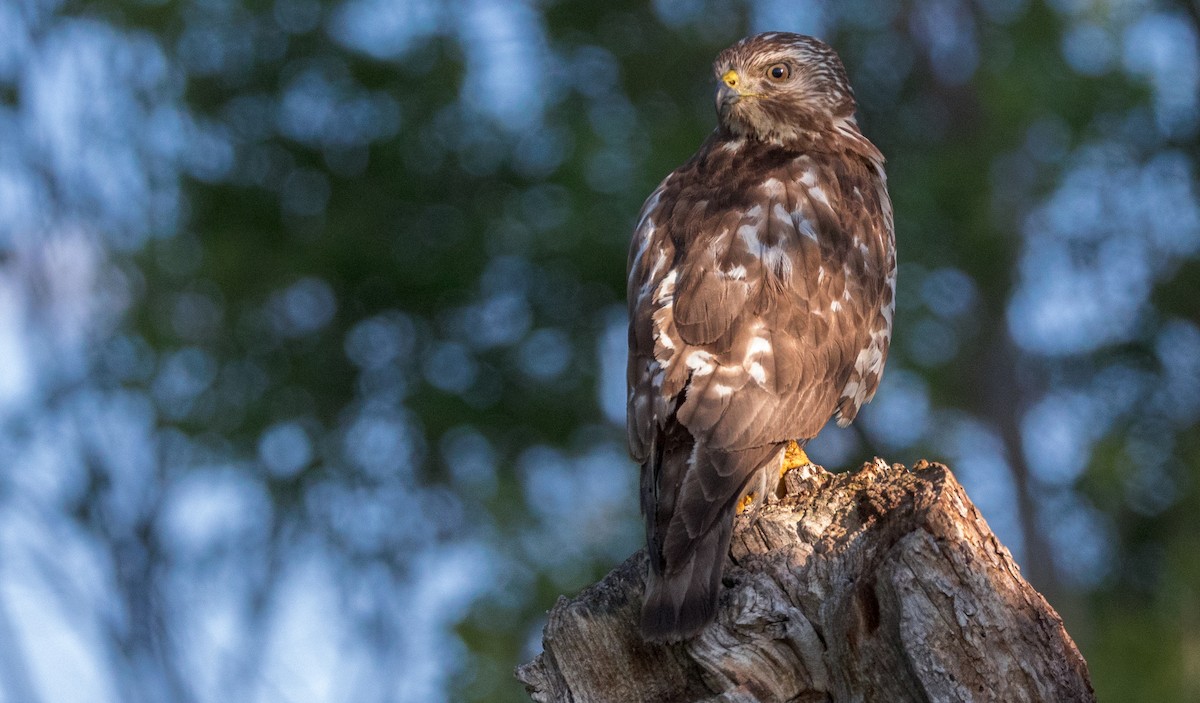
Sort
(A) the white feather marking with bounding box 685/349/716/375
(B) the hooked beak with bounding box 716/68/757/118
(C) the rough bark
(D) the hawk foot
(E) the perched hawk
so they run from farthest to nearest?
(B) the hooked beak with bounding box 716/68/757/118 < (D) the hawk foot < (A) the white feather marking with bounding box 685/349/716/375 < (E) the perched hawk < (C) the rough bark

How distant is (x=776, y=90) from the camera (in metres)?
5.22

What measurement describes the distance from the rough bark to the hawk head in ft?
5.18

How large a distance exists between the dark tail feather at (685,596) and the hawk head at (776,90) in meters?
1.90

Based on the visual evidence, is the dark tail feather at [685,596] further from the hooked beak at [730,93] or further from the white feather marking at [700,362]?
the hooked beak at [730,93]

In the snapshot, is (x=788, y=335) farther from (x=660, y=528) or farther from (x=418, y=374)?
(x=418, y=374)

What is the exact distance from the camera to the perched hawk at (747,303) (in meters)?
3.96

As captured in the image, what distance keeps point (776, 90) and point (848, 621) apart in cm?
229

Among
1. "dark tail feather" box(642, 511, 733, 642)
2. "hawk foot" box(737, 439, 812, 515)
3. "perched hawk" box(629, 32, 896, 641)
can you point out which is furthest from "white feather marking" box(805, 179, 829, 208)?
"dark tail feather" box(642, 511, 733, 642)

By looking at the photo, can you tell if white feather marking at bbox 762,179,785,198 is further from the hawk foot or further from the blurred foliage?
the blurred foliage

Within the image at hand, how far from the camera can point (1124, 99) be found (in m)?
12.7

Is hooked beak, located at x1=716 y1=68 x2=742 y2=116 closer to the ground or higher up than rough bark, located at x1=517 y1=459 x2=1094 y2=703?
higher up

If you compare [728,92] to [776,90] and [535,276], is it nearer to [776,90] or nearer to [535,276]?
[776,90]

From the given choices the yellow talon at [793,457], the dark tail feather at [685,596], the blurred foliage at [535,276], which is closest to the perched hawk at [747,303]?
the dark tail feather at [685,596]

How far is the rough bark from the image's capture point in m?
3.42
